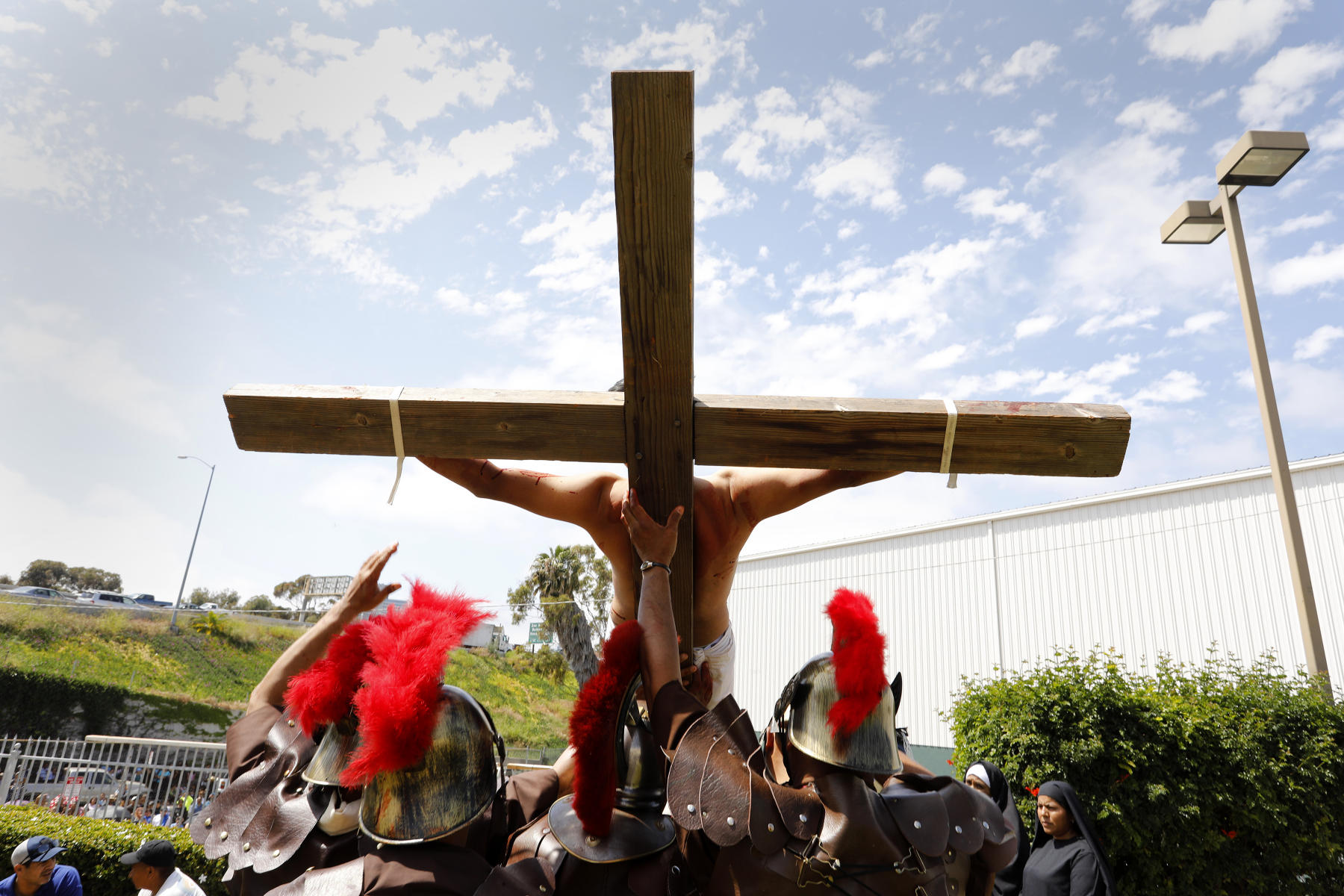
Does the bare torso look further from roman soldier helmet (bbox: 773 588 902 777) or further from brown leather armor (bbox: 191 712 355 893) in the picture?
brown leather armor (bbox: 191 712 355 893)

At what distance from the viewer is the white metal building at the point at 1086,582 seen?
1378 cm

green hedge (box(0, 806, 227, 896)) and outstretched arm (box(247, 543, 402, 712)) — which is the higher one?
outstretched arm (box(247, 543, 402, 712))

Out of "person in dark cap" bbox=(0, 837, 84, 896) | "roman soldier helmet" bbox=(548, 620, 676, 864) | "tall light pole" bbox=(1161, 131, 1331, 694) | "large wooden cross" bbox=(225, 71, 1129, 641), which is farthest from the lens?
"tall light pole" bbox=(1161, 131, 1331, 694)

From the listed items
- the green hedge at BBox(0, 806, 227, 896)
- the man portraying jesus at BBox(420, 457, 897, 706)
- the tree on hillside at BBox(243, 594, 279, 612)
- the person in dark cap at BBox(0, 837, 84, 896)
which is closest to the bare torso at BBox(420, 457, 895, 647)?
the man portraying jesus at BBox(420, 457, 897, 706)

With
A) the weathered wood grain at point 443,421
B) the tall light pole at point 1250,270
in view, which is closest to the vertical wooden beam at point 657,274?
the weathered wood grain at point 443,421

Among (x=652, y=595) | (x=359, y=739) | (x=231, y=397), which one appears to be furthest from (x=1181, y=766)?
(x=231, y=397)

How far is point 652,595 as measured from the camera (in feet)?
7.30

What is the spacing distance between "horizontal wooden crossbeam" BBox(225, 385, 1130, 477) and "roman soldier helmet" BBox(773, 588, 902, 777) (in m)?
0.47

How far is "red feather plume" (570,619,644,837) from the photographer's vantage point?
1962 millimetres

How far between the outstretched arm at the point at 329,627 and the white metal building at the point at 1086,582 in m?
10.6

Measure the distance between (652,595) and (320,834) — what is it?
1119 mm

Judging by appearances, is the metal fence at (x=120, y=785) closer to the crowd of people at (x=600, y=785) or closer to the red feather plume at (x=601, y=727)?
the crowd of people at (x=600, y=785)

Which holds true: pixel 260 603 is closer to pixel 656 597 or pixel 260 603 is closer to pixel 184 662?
pixel 184 662

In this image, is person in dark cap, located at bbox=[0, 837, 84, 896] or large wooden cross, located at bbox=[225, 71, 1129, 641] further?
person in dark cap, located at bbox=[0, 837, 84, 896]
